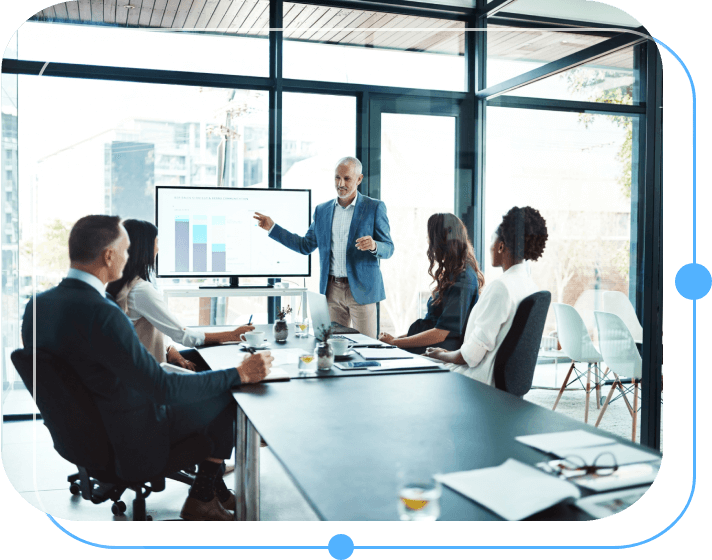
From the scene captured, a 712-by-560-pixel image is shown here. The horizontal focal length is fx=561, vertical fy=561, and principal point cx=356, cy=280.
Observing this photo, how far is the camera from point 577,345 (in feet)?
4.91

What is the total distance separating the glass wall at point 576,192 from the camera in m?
1.35

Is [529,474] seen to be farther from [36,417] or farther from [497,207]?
[36,417]

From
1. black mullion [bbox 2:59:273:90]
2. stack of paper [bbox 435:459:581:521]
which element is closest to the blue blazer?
black mullion [bbox 2:59:273:90]

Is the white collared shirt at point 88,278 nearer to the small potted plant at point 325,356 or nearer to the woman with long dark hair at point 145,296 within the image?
the woman with long dark hair at point 145,296

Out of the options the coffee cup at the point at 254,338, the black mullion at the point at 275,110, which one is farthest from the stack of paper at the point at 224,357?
the black mullion at the point at 275,110

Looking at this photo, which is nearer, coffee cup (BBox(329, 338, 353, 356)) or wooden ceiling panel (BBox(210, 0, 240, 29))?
wooden ceiling panel (BBox(210, 0, 240, 29))

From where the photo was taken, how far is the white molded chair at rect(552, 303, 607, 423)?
57.7 inches

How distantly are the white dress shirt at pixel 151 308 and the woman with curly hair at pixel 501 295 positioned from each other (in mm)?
920

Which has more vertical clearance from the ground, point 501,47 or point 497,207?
point 501,47

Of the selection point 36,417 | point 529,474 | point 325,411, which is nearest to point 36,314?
point 36,417

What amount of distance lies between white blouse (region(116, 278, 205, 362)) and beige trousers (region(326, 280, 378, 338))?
0.88 meters

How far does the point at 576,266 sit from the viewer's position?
1459 mm

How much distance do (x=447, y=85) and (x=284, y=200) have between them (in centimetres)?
135

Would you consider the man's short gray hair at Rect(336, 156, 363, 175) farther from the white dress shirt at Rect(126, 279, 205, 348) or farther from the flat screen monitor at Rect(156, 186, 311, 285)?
the white dress shirt at Rect(126, 279, 205, 348)
